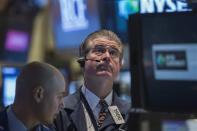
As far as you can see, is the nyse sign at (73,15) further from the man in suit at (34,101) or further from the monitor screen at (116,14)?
the man in suit at (34,101)

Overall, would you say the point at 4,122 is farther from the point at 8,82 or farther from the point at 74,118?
the point at 8,82

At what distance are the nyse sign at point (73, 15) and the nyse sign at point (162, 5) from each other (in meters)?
2.76

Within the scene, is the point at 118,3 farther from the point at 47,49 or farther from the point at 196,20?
the point at 47,49

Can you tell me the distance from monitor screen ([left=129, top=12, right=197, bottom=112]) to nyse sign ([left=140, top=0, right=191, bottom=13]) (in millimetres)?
313

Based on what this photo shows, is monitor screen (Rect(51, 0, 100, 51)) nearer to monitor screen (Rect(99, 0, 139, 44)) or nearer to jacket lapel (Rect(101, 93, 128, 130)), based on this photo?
monitor screen (Rect(99, 0, 139, 44))

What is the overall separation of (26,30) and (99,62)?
9.83 metres

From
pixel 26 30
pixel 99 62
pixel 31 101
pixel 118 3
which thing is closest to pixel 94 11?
pixel 118 3

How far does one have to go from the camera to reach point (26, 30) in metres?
12.4

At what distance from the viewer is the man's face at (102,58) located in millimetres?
2758

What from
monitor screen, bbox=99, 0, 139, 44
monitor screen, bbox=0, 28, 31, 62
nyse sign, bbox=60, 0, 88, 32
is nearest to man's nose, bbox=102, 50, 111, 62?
monitor screen, bbox=99, 0, 139, 44

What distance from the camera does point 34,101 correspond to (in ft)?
7.88

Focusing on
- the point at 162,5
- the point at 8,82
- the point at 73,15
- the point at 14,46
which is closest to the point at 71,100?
the point at 162,5

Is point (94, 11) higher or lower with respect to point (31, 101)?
higher

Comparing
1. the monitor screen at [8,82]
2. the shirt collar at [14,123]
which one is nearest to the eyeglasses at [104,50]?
the shirt collar at [14,123]
